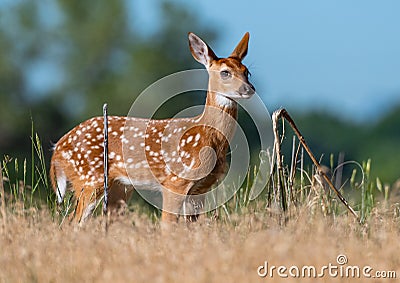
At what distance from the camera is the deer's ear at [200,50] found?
7.46 meters

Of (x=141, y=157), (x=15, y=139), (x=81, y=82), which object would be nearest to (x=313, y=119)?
(x=81, y=82)

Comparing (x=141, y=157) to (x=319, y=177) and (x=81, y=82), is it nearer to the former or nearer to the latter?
(x=319, y=177)

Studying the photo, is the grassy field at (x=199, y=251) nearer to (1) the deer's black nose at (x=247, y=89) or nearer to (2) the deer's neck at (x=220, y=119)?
(1) the deer's black nose at (x=247, y=89)

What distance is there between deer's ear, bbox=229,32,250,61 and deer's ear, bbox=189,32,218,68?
0.15 metres

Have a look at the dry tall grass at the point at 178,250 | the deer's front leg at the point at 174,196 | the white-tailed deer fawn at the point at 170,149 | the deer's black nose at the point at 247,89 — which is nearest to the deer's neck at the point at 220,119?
the white-tailed deer fawn at the point at 170,149

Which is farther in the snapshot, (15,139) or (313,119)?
(313,119)

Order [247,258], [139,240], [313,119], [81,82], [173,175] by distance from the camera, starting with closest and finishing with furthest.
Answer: [247,258], [139,240], [173,175], [81,82], [313,119]

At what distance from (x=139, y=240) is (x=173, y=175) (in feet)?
6.90

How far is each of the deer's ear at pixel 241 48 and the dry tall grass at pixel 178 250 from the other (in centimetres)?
192

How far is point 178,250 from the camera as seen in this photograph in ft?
16.6

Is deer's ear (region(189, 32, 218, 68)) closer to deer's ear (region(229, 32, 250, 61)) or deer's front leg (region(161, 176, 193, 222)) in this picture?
deer's ear (region(229, 32, 250, 61))

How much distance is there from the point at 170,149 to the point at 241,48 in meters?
0.89

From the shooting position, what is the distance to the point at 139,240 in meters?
5.46

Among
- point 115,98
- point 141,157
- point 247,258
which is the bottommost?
point 247,258
